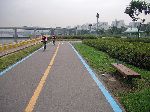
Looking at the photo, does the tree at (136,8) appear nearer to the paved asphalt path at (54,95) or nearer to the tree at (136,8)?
the tree at (136,8)

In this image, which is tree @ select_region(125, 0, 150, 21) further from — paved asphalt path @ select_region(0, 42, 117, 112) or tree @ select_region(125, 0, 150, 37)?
paved asphalt path @ select_region(0, 42, 117, 112)

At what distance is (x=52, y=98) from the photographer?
7.84 metres

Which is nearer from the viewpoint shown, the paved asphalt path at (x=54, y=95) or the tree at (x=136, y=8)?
the paved asphalt path at (x=54, y=95)

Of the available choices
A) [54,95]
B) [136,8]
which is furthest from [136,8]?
[54,95]

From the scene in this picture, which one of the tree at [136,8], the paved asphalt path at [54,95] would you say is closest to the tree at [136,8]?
the tree at [136,8]

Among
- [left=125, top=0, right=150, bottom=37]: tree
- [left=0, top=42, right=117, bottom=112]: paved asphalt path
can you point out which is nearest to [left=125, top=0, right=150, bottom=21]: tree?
[left=125, top=0, right=150, bottom=37]: tree

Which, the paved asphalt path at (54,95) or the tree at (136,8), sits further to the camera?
the tree at (136,8)

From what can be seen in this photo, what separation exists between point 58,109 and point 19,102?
3.84 feet

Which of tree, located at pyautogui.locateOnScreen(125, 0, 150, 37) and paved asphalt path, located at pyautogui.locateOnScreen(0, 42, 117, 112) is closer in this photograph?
paved asphalt path, located at pyautogui.locateOnScreen(0, 42, 117, 112)

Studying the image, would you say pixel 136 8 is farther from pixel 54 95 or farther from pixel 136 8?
pixel 54 95

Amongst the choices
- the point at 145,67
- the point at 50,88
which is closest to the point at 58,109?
the point at 50,88

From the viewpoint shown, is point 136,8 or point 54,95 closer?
point 54,95

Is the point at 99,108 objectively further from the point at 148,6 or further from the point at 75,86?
the point at 148,6

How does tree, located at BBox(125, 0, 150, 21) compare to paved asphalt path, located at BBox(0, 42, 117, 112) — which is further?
tree, located at BBox(125, 0, 150, 21)
